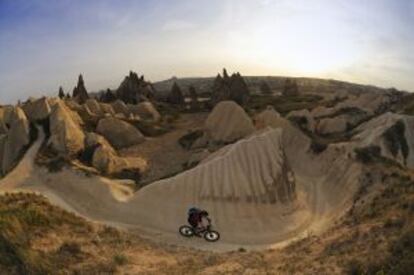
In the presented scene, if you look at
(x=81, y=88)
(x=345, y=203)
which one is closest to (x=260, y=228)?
(x=345, y=203)

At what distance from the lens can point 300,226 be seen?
34.0 meters

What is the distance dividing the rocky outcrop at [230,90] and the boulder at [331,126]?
69.5ft

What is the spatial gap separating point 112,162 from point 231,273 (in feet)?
84.4

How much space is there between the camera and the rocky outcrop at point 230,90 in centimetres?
7831

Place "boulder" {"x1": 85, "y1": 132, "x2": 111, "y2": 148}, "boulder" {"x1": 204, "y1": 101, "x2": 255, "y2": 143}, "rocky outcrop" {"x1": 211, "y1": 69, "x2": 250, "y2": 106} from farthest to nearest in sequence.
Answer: "rocky outcrop" {"x1": 211, "y1": 69, "x2": 250, "y2": 106}, "boulder" {"x1": 204, "y1": 101, "x2": 255, "y2": 143}, "boulder" {"x1": 85, "y1": 132, "x2": 111, "y2": 148}

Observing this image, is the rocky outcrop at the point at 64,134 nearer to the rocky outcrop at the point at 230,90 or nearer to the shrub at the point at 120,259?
the shrub at the point at 120,259

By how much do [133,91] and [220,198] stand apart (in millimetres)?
52359

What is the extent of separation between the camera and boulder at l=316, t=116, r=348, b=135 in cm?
5597

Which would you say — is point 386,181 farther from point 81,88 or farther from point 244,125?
point 81,88

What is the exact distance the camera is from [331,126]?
56.2 m

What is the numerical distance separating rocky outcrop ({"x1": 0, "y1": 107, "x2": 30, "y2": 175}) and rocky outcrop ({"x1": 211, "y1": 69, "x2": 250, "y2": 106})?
34.1 metres

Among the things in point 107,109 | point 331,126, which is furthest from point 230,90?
point 331,126

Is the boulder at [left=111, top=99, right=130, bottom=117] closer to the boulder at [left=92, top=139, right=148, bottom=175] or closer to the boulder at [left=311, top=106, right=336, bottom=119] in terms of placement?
the boulder at [left=311, top=106, right=336, bottom=119]

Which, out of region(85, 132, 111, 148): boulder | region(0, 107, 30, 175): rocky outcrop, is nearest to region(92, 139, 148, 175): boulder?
region(85, 132, 111, 148): boulder
